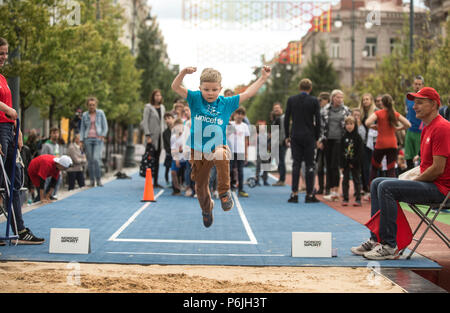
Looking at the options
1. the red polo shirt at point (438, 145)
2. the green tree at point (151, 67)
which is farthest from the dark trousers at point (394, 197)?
the green tree at point (151, 67)

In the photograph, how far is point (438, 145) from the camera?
6.57 metres

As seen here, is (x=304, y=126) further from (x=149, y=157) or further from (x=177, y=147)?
(x=149, y=157)

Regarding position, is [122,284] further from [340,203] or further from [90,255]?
[340,203]

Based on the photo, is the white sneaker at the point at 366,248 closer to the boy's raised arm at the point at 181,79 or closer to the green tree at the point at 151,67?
the boy's raised arm at the point at 181,79

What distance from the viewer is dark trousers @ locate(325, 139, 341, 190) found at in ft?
43.9

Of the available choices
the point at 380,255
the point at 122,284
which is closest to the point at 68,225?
the point at 122,284

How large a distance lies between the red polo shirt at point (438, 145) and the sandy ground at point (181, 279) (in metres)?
1.39

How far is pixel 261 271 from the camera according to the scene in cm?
625

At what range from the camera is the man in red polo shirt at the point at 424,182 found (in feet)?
21.6

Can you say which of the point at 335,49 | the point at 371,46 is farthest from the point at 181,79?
the point at 335,49

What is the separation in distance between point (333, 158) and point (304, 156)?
81 centimetres

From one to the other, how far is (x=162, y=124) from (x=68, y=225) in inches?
260
